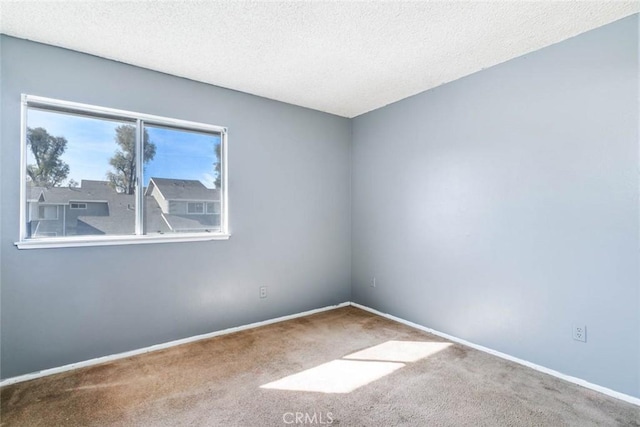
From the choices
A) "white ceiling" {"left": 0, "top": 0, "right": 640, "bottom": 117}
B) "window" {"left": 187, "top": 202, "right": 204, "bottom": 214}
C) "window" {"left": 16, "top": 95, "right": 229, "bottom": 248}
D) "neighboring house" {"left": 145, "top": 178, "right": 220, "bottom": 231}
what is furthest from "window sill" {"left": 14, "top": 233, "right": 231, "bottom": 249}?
"white ceiling" {"left": 0, "top": 0, "right": 640, "bottom": 117}

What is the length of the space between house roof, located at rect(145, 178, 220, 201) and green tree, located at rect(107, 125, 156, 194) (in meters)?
0.16

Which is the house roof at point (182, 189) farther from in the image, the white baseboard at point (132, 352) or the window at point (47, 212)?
the white baseboard at point (132, 352)

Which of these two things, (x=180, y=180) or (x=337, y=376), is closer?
(x=337, y=376)

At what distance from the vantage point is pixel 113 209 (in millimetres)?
2549

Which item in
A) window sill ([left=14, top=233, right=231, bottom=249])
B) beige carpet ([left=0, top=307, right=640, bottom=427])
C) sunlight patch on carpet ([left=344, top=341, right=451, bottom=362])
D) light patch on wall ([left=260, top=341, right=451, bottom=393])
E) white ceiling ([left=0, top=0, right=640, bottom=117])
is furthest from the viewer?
sunlight patch on carpet ([left=344, top=341, right=451, bottom=362])

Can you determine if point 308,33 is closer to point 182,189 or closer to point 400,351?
point 182,189

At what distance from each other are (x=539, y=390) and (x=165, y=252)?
3044 millimetres

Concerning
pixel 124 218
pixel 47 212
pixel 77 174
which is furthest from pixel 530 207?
pixel 47 212

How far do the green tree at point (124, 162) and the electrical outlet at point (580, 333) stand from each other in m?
3.60

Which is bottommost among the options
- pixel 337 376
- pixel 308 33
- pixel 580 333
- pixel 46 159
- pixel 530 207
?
pixel 337 376

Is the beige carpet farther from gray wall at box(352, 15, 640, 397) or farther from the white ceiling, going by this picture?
the white ceiling

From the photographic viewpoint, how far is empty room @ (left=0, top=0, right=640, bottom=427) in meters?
1.92

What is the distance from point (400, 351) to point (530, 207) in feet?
5.18

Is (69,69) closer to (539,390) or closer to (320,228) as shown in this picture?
(320,228)
